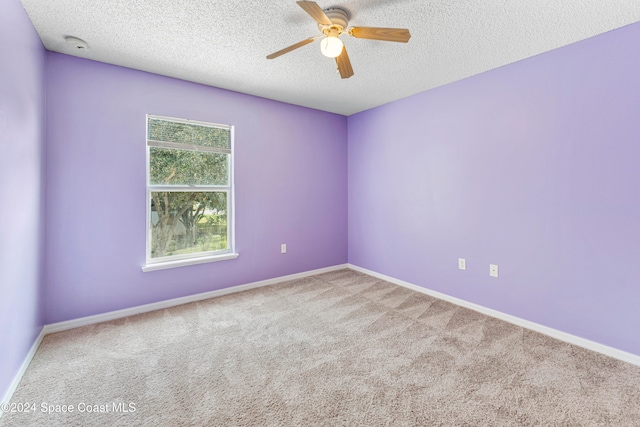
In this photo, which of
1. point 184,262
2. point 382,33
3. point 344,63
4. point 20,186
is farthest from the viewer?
point 184,262

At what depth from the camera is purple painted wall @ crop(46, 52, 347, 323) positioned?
2.50m

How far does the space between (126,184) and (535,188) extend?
153 inches

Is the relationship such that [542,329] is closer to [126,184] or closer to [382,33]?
[382,33]

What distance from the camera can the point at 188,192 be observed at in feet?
10.5

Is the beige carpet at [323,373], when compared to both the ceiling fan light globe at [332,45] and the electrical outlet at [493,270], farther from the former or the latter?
the ceiling fan light globe at [332,45]

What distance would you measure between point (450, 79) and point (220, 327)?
345 centimetres

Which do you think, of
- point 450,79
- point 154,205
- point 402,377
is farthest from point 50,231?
point 450,79

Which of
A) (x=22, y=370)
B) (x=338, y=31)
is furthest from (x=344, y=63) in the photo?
(x=22, y=370)

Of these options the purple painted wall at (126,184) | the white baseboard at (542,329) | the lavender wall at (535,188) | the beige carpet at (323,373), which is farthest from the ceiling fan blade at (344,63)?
the white baseboard at (542,329)

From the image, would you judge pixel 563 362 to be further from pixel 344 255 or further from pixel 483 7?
pixel 344 255

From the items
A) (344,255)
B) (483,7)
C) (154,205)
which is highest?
(483,7)

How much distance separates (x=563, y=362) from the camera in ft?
Result: 6.65

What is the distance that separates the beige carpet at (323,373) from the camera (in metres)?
1.54

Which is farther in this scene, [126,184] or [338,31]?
[126,184]
